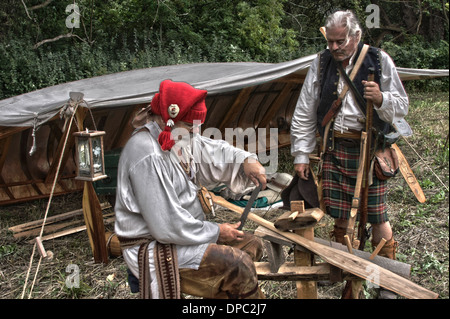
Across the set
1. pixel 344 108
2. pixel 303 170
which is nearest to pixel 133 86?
pixel 303 170

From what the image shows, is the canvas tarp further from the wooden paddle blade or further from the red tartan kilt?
the red tartan kilt

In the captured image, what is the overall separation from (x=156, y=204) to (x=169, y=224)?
0.10 m

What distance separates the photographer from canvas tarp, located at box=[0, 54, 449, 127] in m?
3.57

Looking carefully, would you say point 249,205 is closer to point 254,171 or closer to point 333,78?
point 254,171

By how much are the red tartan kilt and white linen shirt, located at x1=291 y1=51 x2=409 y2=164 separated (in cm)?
15

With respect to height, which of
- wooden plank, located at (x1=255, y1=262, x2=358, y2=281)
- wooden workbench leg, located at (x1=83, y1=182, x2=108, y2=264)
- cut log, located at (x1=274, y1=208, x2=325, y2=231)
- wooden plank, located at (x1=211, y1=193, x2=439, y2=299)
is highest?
cut log, located at (x1=274, y1=208, x2=325, y2=231)

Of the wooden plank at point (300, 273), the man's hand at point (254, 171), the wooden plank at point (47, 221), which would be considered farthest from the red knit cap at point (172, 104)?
the wooden plank at point (47, 221)

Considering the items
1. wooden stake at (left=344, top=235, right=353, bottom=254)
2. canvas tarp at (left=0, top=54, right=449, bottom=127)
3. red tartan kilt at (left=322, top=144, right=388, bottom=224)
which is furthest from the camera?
canvas tarp at (left=0, top=54, right=449, bottom=127)

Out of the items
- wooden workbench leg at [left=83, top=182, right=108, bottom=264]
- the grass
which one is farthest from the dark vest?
wooden workbench leg at [left=83, top=182, right=108, bottom=264]

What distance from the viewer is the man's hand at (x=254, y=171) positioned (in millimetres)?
2293

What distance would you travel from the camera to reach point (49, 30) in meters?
10.2

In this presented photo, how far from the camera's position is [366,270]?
2.06 metres

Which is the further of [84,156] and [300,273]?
[84,156]

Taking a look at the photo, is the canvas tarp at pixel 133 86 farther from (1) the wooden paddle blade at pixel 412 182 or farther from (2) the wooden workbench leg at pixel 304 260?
(2) the wooden workbench leg at pixel 304 260
